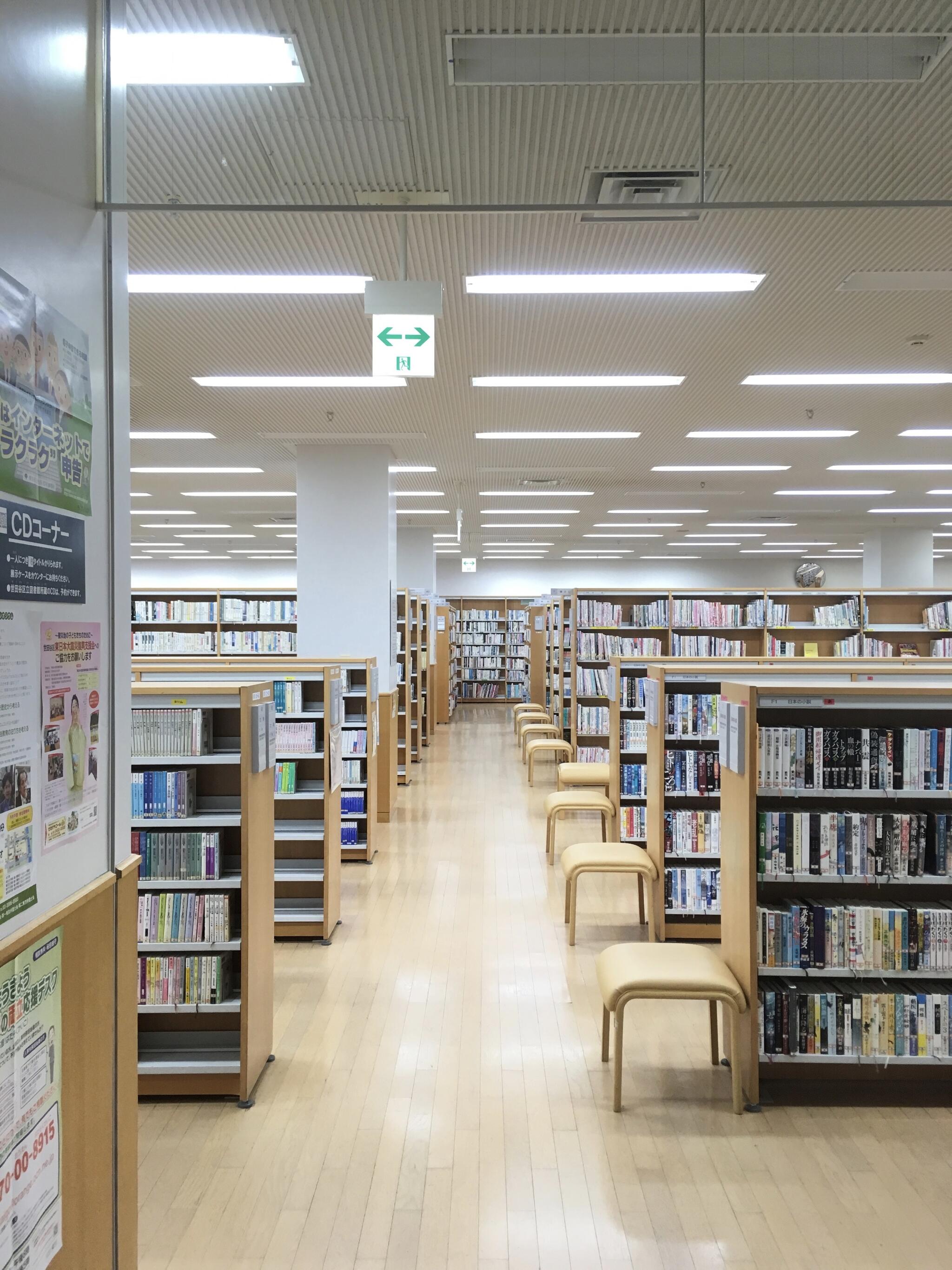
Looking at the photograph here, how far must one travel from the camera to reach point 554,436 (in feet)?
27.5

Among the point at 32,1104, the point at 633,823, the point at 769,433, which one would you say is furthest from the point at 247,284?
the point at 769,433

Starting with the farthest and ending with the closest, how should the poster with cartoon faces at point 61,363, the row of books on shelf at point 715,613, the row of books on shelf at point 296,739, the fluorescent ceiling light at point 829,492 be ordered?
the fluorescent ceiling light at point 829,492 → the row of books on shelf at point 715,613 → the row of books on shelf at point 296,739 → the poster with cartoon faces at point 61,363

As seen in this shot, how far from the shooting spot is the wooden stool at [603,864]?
5145 millimetres

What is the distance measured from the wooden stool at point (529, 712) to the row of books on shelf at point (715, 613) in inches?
159

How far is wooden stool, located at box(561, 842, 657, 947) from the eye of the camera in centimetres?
514

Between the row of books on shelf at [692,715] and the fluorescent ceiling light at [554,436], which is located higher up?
the fluorescent ceiling light at [554,436]

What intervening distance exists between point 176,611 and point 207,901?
725cm

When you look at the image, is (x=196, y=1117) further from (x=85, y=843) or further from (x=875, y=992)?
(x=875, y=992)

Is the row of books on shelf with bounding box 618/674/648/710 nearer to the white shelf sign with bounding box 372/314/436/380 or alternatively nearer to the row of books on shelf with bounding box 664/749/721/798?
the row of books on shelf with bounding box 664/749/721/798

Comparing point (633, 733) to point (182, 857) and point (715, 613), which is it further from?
point (182, 857)

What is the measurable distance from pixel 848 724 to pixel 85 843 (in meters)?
3.09

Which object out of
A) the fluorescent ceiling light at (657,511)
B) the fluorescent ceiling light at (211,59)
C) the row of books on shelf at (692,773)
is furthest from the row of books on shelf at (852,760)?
the fluorescent ceiling light at (657,511)

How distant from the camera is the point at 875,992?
3.63 m

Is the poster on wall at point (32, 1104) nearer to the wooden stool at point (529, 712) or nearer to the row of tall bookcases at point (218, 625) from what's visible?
the row of tall bookcases at point (218, 625)
